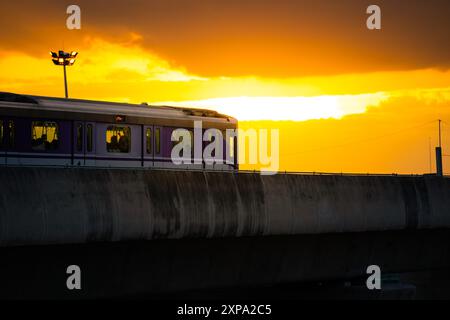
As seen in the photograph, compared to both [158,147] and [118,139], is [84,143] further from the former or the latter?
[158,147]

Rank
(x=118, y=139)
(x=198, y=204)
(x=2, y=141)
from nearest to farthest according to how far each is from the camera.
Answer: (x=198, y=204) → (x=2, y=141) → (x=118, y=139)

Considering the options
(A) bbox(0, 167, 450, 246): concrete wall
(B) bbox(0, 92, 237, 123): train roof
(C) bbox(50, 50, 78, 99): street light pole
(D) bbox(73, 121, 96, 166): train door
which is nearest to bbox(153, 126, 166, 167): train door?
(B) bbox(0, 92, 237, 123): train roof

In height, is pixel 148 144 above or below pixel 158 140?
below

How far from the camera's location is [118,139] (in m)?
40.3

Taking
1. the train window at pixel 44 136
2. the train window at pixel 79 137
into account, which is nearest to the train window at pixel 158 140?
the train window at pixel 79 137

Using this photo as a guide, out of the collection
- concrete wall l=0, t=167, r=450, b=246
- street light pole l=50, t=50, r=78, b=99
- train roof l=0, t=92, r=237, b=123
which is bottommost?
concrete wall l=0, t=167, r=450, b=246

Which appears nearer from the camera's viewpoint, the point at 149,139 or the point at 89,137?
the point at 89,137

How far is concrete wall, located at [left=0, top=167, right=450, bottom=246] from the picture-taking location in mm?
26875

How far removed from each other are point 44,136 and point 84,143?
1.93 meters

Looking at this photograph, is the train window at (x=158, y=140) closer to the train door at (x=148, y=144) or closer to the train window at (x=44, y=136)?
the train door at (x=148, y=144)

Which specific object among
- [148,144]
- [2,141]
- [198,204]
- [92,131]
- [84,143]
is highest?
[92,131]

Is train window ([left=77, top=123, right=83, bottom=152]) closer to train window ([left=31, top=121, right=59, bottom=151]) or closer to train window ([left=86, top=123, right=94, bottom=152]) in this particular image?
train window ([left=86, top=123, right=94, bottom=152])

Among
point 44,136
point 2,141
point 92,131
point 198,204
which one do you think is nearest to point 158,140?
point 92,131

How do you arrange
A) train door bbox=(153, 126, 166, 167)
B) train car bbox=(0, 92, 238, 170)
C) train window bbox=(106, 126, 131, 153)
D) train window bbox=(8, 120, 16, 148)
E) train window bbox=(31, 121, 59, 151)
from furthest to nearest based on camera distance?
train door bbox=(153, 126, 166, 167)
train window bbox=(106, 126, 131, 153)
train window bbox=(31, 121, 59, 151)
train car bbox=(0, 92, 238, 170)
train window bbox=(8, 120, 16, 148)
